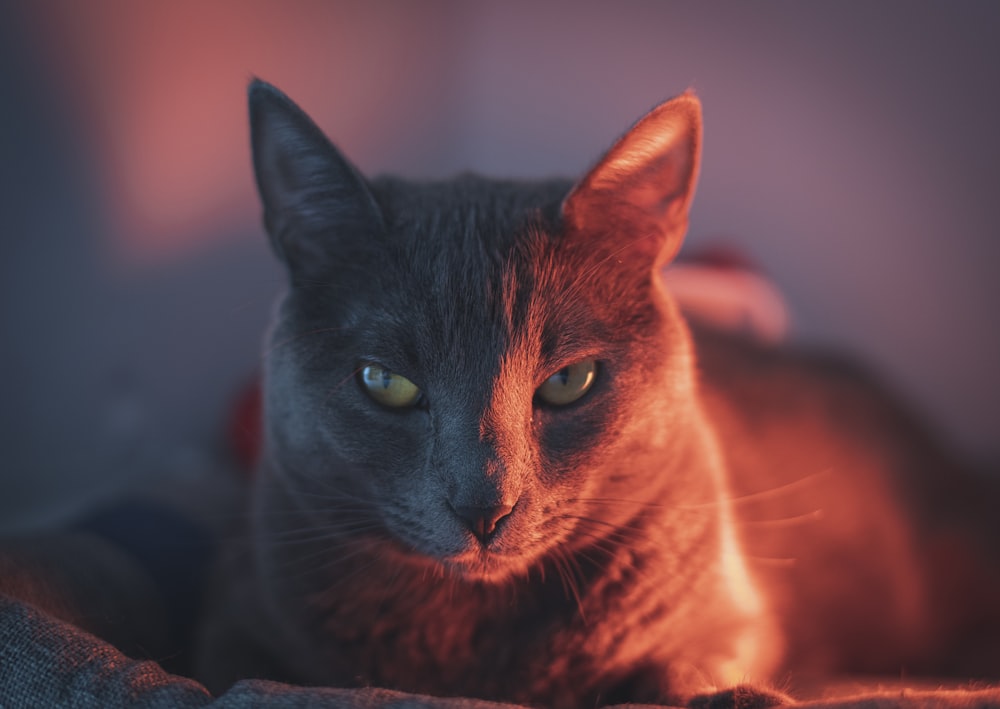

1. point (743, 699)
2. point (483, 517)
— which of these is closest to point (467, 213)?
point (483, 517)

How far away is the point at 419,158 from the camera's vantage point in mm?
2287

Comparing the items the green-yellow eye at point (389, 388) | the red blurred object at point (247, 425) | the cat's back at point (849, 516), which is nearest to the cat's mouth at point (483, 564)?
the green-yellow eye at point (389, 388)

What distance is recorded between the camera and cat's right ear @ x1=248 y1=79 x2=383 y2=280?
90cm

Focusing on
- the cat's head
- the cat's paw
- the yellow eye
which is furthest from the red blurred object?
the cat's paw

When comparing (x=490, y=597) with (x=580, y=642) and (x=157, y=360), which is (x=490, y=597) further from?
(x=157, y=360)

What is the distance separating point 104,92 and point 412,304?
102cm

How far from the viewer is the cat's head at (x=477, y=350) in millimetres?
850

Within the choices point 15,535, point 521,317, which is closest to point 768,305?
point 521,317

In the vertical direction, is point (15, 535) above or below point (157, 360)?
above

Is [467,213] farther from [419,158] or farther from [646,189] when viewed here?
[419,158]

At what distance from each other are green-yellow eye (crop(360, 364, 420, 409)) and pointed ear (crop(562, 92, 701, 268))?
26 centimetres

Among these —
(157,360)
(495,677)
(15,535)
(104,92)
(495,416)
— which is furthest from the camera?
(157,360)

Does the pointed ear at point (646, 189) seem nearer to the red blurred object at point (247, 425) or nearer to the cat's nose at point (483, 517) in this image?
the cat's nose at point (483, 517)

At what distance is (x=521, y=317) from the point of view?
880mm
